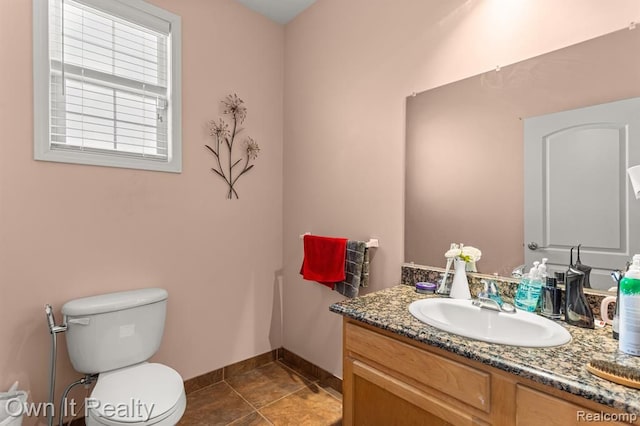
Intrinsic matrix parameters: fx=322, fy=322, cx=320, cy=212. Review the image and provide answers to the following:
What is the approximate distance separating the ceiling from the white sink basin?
85.9 inches

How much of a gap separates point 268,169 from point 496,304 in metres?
1.80

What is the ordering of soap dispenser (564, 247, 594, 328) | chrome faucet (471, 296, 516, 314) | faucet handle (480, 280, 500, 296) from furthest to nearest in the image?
faucet handle (480, 280, 500, 296) < chrome faucet (471, 296, 516, 314) < soap dispenser (564, 247, 594, 328)

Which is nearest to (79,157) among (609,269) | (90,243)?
(90,243)

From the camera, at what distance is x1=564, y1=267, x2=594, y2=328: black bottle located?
3.64 feet

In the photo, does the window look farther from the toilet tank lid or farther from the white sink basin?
the white sink basin

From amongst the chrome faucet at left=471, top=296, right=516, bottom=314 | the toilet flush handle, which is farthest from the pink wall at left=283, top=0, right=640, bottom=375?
the toilet flush handle

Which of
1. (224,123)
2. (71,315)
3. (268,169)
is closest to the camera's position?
(71,315)

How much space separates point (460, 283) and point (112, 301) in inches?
66.8

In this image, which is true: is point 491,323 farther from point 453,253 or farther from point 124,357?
point 124,357

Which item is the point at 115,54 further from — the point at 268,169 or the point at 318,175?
the point at 318,175

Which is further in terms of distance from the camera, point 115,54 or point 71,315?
point 115,54

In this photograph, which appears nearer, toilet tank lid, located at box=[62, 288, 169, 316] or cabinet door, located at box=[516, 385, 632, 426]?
cabinet door, located at box=[516, 385, 632, 426]

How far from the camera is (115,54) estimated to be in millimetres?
1856

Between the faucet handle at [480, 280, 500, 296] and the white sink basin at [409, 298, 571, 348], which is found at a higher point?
the faucet handle at [480, 280, 500, 296]
